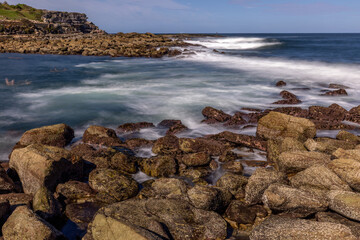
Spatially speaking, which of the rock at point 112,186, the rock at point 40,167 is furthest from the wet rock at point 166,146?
the rock at point 40,167

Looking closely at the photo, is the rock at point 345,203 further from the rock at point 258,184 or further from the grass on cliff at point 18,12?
the grass on cliff at point 18,12

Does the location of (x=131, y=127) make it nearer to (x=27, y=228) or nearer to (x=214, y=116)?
(x=214, y=116)

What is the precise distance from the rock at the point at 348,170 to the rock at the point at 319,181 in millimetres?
181

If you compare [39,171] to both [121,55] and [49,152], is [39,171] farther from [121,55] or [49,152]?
[121,55]

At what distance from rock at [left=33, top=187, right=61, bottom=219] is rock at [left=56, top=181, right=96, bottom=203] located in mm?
502

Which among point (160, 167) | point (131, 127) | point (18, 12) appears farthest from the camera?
point (18, 12)

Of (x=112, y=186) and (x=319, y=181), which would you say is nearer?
(x=319, y=181)

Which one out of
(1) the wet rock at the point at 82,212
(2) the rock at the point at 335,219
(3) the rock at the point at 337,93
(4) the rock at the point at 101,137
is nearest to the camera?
(2) the rock at the point at 335,219

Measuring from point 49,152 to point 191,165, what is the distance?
10.8 feet

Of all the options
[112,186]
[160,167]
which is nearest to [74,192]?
[112,186]

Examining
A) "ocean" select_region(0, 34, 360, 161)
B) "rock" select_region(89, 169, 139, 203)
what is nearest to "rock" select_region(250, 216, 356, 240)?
"rock" select_region(89, 169, 139, 203)

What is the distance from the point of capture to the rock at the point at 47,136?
25.7ft

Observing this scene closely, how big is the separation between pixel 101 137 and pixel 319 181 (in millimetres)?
6046

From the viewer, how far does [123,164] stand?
6.69 meters
